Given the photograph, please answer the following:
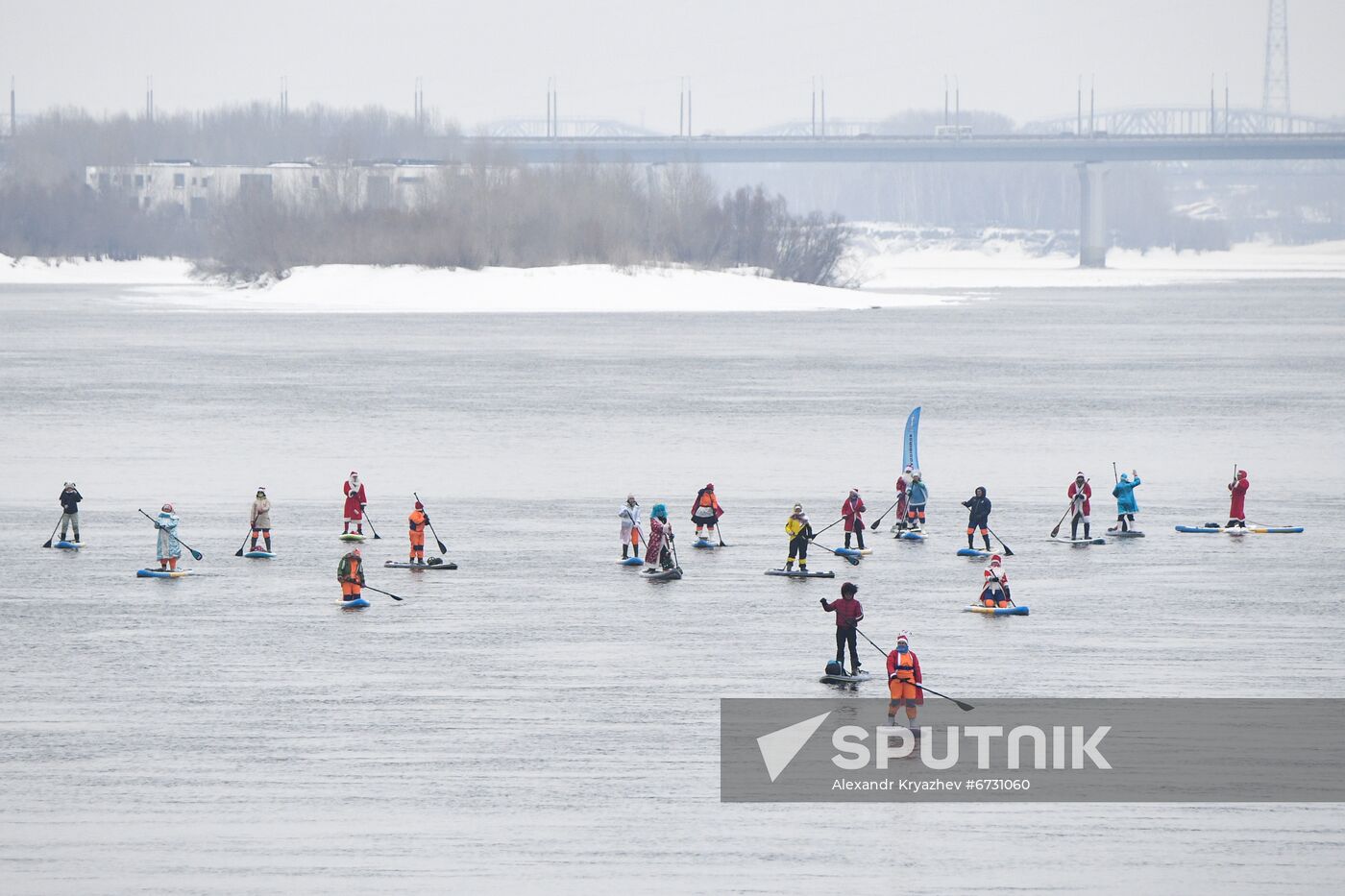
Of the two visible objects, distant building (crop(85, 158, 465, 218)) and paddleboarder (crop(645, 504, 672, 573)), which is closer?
paddleboarder (crop(645, 504, 672, 573))

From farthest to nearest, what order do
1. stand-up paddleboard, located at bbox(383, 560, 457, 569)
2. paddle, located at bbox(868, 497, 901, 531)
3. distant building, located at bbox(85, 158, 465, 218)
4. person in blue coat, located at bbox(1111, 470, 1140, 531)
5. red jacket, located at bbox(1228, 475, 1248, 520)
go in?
1. distant building, located at bbox(85, 158, 465, 218)
2. red jacket, located at bbox(1228, 475, 1248, 520)
3. person in blue coat, located at bbox(1111, 470, 1140, 531)
4. paddle, located at bbox(868, 497, 901, 531)
5. stand-up paddleboard, located at bbox(383, 560, 457, 569)

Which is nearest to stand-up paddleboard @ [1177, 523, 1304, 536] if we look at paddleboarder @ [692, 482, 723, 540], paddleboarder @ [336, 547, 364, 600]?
paddleboarder @ [692, 482, 723, 540]

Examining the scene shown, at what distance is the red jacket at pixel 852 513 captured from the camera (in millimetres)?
32844

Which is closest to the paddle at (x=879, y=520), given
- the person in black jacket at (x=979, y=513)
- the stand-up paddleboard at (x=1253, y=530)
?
the person in black jacket at (x=979, y=513)

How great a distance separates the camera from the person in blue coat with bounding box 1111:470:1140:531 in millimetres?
34969

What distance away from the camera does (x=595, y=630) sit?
26656 mm

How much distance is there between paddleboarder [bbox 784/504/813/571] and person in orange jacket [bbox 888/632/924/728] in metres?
8.13

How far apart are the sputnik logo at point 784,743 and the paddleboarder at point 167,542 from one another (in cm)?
1215

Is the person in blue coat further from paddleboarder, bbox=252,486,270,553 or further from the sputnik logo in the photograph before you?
the sputnik logo

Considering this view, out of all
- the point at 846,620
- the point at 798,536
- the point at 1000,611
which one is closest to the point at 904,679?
the point at 846,620

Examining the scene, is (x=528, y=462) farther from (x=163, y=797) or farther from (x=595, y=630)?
(x=163, y=797)

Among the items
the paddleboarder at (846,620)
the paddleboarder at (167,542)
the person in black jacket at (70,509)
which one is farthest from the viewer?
the person in black jacket at (70,509)

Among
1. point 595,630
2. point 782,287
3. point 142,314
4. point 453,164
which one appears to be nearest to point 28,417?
point 595,630

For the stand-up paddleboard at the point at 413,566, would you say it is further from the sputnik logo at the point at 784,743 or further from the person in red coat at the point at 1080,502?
the sputnik logo at the point at 784,743
